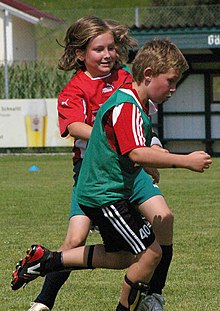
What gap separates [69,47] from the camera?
6340 mm

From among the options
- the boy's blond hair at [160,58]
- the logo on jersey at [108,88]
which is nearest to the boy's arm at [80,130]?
the logo on jersey at [108,88]

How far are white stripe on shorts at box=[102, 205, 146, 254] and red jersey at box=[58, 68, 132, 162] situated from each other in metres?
0.81

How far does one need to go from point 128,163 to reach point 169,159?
0.42 metres

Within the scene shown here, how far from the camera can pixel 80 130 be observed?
597 cm

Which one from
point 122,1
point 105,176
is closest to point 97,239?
point 105,176

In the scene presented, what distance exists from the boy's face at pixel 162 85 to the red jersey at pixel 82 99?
79 centimetres

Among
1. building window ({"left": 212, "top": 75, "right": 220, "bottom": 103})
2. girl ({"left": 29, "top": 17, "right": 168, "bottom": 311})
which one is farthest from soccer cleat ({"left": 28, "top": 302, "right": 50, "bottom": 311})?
building window ({"left": 212, "top": 75, "right": 220, "bottom": 103})

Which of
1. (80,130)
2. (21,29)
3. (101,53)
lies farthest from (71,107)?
(21,29)

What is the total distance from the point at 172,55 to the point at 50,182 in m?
11.3

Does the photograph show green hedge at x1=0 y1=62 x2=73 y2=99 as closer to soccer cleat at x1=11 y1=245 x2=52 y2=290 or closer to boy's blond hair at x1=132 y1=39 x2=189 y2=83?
soccer cleat at x1=11 y1=245 x2=52 y2=290

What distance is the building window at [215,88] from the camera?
23.2 meters

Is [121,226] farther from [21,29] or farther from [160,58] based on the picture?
[21,29]

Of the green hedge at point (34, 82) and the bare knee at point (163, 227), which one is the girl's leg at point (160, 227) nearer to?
the bare knee at point (163, 227)

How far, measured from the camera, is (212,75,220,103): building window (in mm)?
23156
